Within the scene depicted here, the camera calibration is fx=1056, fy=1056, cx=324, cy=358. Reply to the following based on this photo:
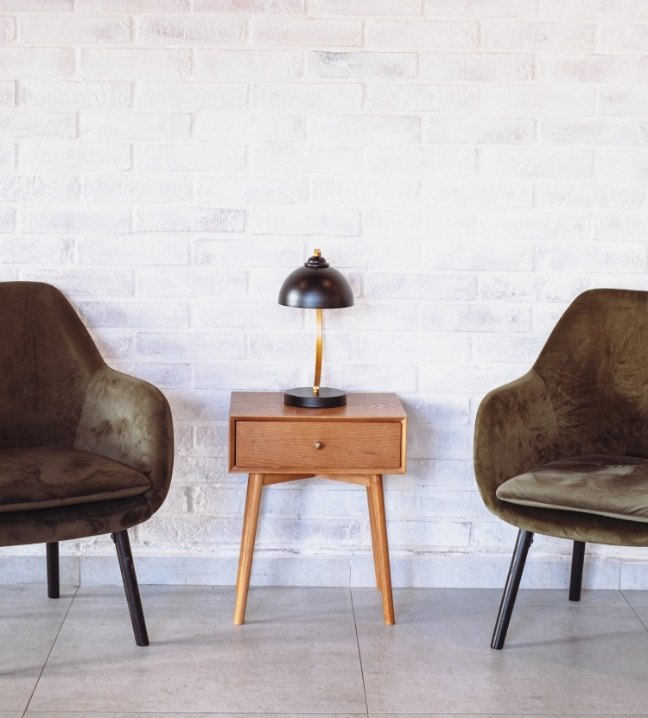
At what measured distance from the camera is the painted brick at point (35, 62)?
9.32 ft

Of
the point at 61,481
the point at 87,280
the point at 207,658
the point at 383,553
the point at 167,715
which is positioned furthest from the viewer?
the point at 87,280

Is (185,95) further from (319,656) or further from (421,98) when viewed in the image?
(319,656)

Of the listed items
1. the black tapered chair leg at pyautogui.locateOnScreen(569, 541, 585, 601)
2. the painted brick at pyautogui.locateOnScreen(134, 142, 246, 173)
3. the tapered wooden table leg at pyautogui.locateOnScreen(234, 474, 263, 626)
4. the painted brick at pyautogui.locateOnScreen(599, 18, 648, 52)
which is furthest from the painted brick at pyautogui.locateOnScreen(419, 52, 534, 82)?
the black tapered chair leg at pyautogui.locateOnScreen(569, 541, 585, 601)

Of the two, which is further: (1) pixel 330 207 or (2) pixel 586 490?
(1) pixel 330 207

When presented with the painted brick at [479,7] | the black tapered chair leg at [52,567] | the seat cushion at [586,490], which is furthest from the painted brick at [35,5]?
the seat cushion at [586,490]

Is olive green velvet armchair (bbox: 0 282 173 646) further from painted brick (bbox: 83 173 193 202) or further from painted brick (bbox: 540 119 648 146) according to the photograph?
painted brick (bbox: 540 119 648 146)

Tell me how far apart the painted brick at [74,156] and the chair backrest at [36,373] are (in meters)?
0.35

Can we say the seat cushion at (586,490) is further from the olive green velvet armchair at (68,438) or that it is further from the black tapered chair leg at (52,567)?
the black tapered chair leg at (52,567)

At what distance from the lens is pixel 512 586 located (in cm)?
258

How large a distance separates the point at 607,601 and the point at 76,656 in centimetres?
144

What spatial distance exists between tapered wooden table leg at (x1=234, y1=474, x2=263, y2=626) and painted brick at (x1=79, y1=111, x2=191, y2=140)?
0.97 metres

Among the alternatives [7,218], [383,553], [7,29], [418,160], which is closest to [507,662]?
[383,553]

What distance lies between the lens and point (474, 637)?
105 inches

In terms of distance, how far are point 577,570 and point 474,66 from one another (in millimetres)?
1413
